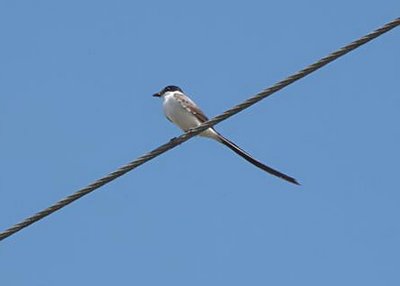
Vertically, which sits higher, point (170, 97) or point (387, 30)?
point (170, 97)

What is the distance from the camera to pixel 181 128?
9.34 metres

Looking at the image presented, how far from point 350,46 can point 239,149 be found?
9.00ft

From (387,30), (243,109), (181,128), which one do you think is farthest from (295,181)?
(181,128)

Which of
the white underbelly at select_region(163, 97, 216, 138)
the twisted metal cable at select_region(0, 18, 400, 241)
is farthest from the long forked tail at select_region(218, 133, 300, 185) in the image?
the twisted metal cable at select_region(0, 18, 400, 241)

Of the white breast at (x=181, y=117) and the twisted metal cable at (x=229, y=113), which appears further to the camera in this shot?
the white breast at (x=181, y=117)

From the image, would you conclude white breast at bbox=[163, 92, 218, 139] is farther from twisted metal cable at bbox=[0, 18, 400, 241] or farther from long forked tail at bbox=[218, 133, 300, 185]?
twisted metal cable at bbox=[0, 18, 400, 241]

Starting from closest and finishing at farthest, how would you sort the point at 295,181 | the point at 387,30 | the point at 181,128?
1. the point at 387,30
2. the point at 295,181
3. the point at 181,128

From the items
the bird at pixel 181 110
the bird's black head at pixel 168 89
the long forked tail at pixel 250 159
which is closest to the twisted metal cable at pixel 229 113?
the long forked tail at pixel 250 159

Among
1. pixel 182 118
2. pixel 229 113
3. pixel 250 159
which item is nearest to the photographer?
pixel 229 113

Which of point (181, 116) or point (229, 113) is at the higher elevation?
point (181, 116)

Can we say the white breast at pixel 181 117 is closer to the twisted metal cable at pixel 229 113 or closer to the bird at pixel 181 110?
the bird at pixel 181 110

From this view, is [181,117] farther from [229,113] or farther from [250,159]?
[229,113]

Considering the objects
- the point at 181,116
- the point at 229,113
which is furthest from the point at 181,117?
the point at 229,113

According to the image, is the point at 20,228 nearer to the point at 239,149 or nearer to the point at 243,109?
the point at 243,109
